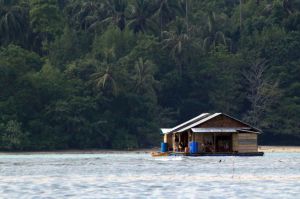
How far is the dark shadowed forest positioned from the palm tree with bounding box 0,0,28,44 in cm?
20

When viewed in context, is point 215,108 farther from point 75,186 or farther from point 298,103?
point 75,186

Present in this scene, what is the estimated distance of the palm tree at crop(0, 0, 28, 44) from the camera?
6353 inches

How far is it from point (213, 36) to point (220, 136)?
67.8 meters

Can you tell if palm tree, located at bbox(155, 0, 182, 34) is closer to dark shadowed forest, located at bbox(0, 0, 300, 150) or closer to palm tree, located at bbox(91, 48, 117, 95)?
dark shadowed forest, located at bbox(0, 0, 300, 150)

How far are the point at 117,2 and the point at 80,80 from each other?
34.6 meters

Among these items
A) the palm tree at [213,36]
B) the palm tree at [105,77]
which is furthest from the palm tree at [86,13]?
the palm tree at [105,77]

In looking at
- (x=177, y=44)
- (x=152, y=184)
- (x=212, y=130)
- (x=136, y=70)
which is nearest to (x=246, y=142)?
(x=212, y=130)

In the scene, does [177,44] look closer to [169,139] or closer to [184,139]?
[169,139]

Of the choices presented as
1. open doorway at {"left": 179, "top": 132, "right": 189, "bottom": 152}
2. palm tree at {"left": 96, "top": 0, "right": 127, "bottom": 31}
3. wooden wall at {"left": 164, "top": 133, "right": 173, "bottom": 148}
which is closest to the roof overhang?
open doorway at {"left": 179, "top": 132, "right": 189, "bottom": 152}

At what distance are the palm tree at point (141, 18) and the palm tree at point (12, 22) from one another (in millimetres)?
20876

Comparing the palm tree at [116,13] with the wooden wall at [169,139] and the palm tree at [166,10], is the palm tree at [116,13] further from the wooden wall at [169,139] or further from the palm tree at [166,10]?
the wooden wall at [169,139]

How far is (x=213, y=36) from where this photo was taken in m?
176

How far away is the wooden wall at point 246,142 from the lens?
10750 centimetres

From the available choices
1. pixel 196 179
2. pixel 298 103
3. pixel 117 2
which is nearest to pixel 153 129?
pixel 298 103
